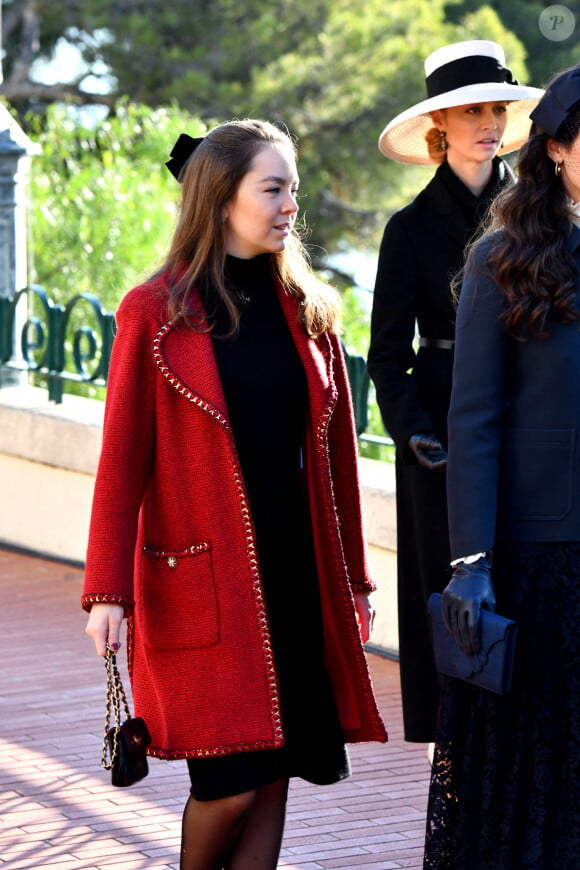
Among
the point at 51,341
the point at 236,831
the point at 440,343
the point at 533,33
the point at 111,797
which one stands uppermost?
the point at 533,33

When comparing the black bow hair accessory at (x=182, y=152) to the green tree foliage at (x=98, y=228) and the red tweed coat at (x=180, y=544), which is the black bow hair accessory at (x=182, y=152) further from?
the green tree foliage at (x=98, y=228)

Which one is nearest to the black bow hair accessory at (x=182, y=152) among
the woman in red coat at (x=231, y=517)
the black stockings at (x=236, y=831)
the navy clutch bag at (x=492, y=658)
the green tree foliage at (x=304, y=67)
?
the woman in red coat at (x=231, y=517)

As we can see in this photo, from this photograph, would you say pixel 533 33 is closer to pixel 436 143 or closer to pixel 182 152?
pixel 436 143

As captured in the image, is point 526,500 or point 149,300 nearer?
point 526,500

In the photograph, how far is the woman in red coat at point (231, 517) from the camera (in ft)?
10.6

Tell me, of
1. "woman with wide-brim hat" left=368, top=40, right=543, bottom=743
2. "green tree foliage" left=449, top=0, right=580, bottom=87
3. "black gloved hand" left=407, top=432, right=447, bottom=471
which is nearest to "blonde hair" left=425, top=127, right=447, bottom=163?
"woman with wide-brim hat" left=368, top=40, right=543, bottom=743

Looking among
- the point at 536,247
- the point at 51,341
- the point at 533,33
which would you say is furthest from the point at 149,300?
the point at 533,33

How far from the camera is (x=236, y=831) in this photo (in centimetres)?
332

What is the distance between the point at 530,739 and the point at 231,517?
74cm

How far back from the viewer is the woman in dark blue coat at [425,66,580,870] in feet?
9.58

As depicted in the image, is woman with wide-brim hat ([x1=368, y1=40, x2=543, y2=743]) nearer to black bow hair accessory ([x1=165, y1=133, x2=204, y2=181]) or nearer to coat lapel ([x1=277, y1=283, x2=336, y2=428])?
coat lapel ([x1=277, y1=283, x2=336, y2=428])

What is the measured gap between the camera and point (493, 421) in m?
2.97

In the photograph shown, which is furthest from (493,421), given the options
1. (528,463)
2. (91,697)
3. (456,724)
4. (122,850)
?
(91,697)

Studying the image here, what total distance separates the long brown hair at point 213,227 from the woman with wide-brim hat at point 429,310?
88 centimetres
